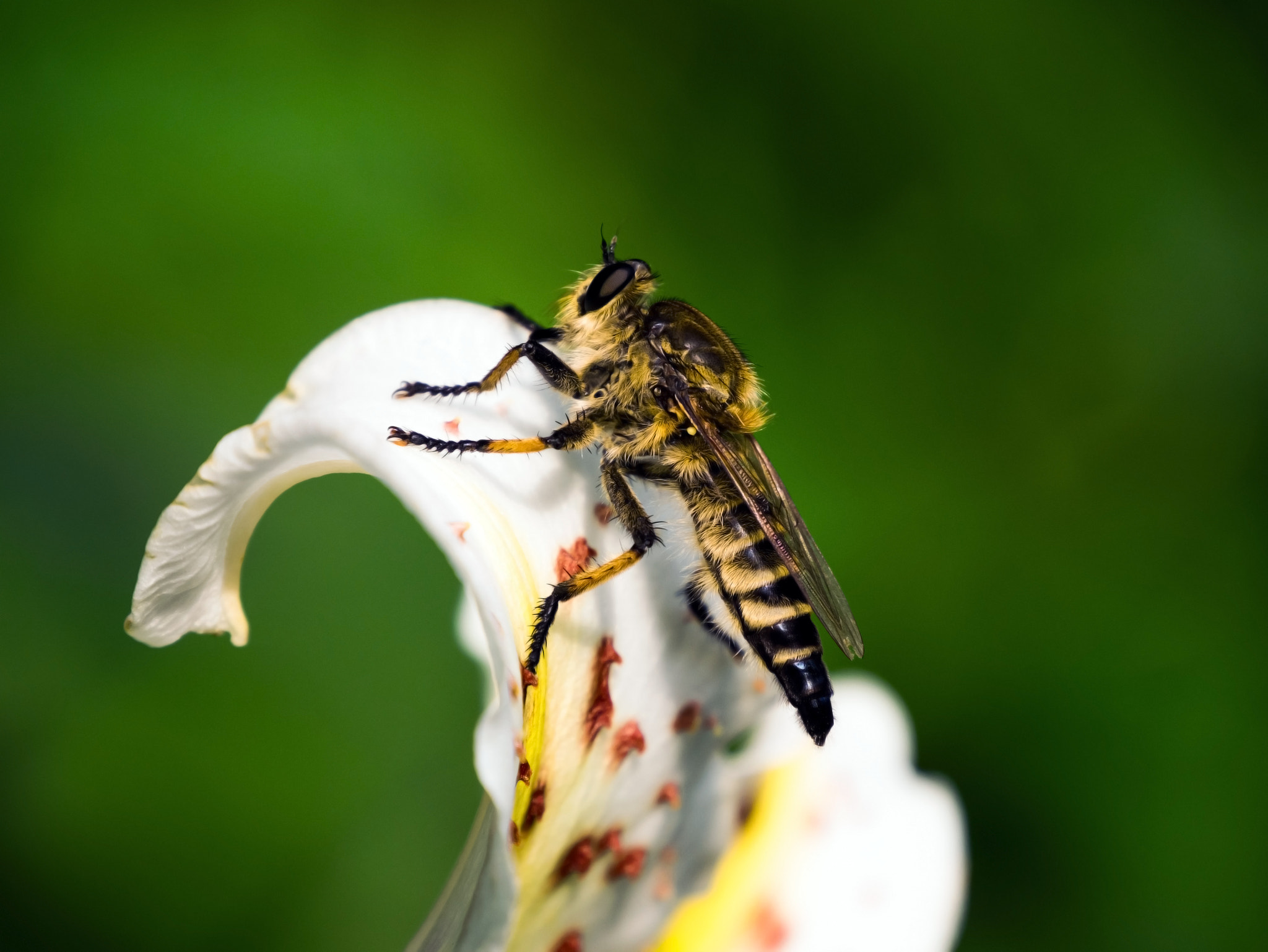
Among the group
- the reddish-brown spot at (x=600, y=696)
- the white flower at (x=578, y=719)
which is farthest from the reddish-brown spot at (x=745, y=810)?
the reddish-brown spot at (x=600, y=696)

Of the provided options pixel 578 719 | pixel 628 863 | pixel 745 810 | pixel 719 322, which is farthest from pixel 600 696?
pixel 719 322

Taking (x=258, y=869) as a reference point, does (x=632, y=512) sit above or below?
above

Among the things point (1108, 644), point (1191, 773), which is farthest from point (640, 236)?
point (1191, 773)

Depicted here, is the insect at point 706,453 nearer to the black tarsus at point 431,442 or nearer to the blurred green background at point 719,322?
the black tarsus at point 431,442

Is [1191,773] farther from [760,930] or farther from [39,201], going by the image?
[39,201]

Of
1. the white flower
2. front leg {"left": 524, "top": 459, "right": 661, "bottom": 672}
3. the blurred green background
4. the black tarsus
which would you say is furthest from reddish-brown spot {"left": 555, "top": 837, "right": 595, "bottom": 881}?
the blurred green background

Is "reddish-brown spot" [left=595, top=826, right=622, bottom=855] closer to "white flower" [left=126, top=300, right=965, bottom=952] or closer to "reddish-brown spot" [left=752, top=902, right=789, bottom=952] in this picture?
"white flower" [left=126, top=300, right=965, bottom=952]

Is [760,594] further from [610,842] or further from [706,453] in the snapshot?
[610,842]
